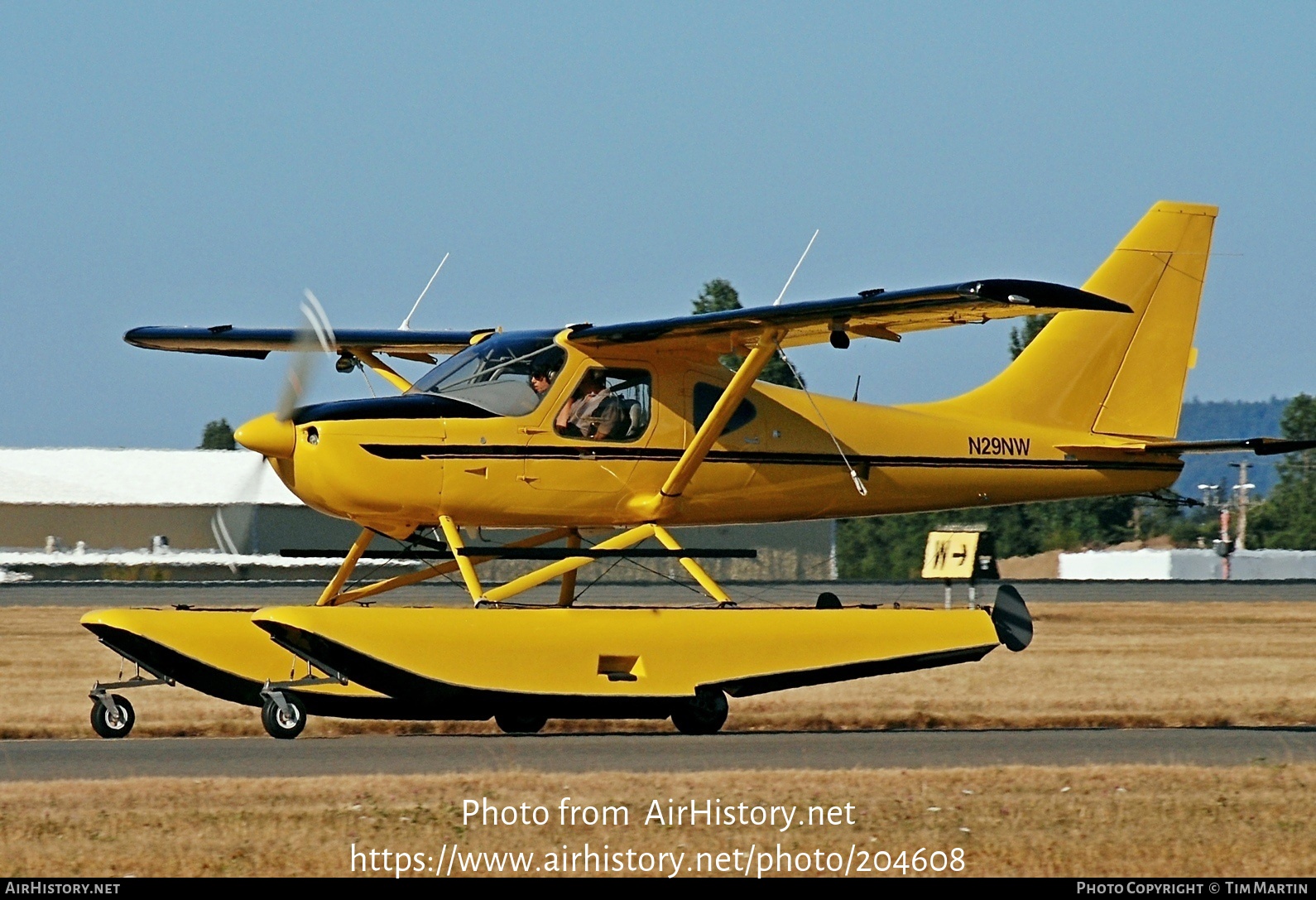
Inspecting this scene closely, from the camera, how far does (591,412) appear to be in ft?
47.2

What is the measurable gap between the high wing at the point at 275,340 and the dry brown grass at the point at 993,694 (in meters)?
3.37

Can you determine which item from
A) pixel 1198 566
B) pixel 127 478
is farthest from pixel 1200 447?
pixel 127 478

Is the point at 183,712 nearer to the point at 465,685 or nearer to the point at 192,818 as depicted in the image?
the point at 465,685

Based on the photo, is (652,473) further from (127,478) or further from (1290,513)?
(1290,513)

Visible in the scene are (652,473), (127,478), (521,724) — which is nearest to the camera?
(521,724)

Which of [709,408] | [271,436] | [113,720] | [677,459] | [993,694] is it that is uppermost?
[709,408]

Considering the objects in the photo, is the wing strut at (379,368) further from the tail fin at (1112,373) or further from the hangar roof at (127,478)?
the hangar roof at (127,478)

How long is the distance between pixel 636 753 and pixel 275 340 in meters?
6.38

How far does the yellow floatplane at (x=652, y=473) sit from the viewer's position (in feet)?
41.8

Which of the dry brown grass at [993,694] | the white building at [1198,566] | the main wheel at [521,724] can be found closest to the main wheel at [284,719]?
the dry brown grass at [993,694]

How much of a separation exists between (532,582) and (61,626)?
17.3 meters

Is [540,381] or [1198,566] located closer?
[540,381]

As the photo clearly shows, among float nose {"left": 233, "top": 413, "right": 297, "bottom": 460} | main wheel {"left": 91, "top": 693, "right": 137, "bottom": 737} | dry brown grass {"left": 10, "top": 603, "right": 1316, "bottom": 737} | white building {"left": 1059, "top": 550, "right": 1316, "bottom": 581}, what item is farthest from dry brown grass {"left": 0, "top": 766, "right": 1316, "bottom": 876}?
white building {"left": 1059, "top": 550, "right": 1316, "bottom": 581}
